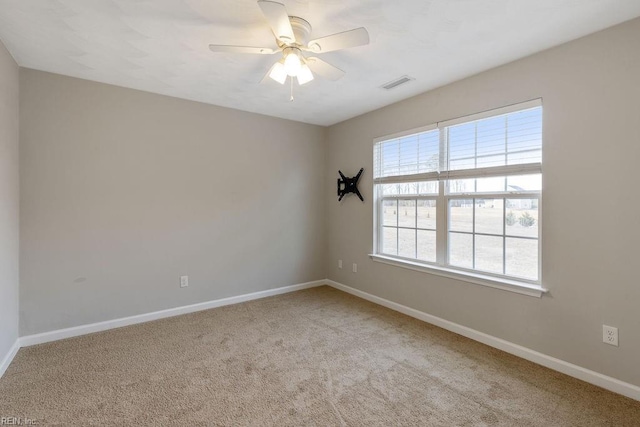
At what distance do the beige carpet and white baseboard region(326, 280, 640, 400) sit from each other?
2.7 inches

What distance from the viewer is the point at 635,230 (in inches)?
78.2

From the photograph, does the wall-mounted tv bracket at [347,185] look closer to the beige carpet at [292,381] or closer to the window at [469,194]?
the window at [469,194]

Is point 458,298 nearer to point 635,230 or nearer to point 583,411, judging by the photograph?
point 583,411

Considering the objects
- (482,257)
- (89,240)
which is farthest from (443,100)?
(89,240)

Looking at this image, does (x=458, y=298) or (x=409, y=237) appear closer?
(x=458, y=298)

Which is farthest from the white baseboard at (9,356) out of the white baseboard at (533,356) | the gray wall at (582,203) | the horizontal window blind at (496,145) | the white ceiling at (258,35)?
the horizontal window blind at (496,145)

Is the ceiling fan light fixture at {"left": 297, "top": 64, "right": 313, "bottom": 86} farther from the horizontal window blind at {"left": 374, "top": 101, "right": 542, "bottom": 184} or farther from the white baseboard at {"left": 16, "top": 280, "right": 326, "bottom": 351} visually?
the white baseboard at {"left": 16, "top": 280, "right": 326, "bottom": 351}

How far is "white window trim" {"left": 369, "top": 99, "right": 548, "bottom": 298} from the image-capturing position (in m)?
2.47

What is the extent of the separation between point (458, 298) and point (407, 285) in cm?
62

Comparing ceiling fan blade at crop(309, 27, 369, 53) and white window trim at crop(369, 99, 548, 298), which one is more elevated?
ceiling fan blade at crop(309, 27, 369, 53)

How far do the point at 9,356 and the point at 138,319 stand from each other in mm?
993

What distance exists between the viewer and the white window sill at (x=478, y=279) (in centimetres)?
246

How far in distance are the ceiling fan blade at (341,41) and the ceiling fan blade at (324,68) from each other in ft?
0.63

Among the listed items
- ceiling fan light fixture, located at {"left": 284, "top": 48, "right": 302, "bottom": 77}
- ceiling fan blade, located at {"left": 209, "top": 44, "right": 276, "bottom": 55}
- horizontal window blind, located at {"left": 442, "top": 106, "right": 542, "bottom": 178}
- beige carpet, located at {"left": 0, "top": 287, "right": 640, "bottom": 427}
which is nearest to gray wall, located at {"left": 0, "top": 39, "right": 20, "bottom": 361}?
beige carpet, located at {"left": 0, "top": 287, "right": 640, "bottom": 427}
